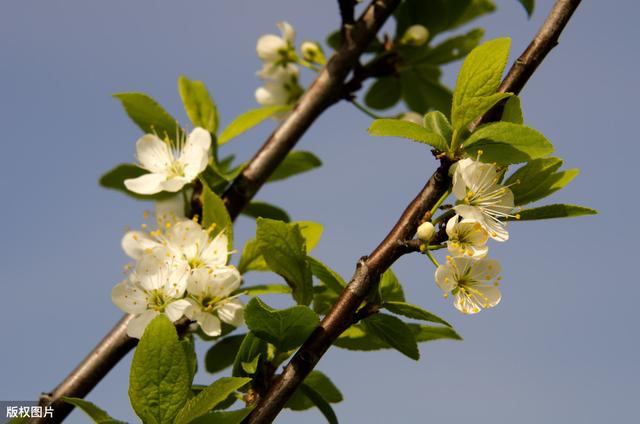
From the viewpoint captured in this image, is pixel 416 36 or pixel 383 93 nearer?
pixel 416 36

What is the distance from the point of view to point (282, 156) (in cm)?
203

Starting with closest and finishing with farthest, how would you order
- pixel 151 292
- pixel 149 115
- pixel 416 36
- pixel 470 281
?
pixel 470 281, pixel 151 292, pixel 149 115, pixel 416 36

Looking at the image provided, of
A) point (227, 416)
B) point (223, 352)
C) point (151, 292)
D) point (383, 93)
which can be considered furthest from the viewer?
point (383, 93)

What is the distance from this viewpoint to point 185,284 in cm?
160

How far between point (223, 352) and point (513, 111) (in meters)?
0.85

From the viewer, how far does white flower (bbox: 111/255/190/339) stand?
5.24ft

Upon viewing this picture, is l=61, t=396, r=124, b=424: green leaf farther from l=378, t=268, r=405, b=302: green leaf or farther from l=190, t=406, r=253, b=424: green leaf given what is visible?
→ l=378, t=268, r=405, b=302: green leaf

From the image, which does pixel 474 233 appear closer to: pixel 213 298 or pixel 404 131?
pixel 404 131

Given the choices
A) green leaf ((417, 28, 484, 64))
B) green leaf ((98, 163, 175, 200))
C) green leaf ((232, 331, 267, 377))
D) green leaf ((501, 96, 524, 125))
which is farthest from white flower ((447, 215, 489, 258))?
green leaf ((417, 28, 484, 64))

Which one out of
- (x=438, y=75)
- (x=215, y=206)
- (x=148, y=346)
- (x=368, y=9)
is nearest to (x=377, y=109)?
(x=438, y=75)

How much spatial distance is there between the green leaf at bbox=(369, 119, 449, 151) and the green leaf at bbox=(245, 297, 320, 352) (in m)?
0.33

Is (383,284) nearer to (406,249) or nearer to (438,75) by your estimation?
(406,249)

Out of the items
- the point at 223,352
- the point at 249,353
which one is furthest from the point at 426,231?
the point at 223,352

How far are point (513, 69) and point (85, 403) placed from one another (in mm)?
1005
